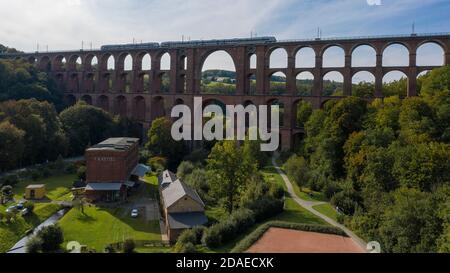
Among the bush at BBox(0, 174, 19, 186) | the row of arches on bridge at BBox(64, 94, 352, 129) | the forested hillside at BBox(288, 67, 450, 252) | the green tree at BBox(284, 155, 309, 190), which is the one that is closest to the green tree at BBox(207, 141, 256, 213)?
the green tree at BBox(284, 155, 309, 190)

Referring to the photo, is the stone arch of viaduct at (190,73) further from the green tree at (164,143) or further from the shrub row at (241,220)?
the shrub row at (241,220)

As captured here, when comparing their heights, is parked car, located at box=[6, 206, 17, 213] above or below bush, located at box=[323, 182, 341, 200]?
below

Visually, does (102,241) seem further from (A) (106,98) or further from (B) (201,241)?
(A) (106,98)

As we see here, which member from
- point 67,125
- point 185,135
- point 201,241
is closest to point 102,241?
point 201,241

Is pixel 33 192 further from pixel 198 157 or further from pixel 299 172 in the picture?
pixel 299 172

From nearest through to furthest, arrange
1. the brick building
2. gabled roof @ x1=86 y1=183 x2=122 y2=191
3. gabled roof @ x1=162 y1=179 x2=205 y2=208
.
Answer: gabled roof @ x1=162 y1=179 x2=205 y2=208, gabled roof @ x1=86 y1=183 x2=122 y2=191, the brick building

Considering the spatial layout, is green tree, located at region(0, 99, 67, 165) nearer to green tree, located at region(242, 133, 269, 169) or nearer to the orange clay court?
green tree, located at region(242, 133, 269, 169)

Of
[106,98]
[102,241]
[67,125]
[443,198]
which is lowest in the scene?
[102,241]
